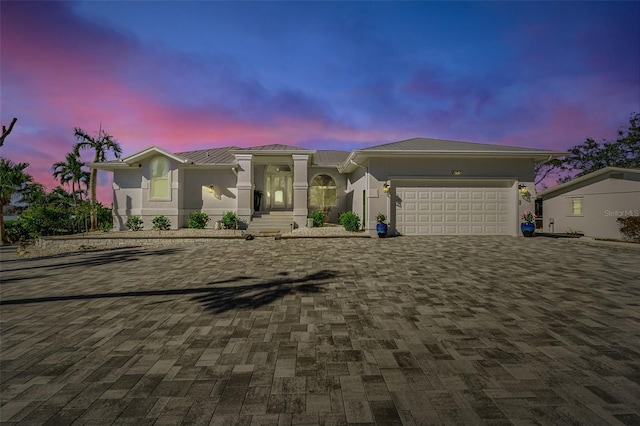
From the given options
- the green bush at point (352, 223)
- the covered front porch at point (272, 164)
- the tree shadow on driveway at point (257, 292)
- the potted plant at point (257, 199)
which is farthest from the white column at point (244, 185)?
the tree shadow on driveway at point (257, 292)

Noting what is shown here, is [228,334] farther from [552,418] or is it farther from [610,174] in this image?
[610,174]

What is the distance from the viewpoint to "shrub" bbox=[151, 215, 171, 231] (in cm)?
1606

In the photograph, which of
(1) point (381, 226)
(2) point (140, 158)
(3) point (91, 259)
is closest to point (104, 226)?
(2) point (140, 158)

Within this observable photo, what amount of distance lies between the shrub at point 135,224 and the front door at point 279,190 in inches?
288

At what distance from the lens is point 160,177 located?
661 inches

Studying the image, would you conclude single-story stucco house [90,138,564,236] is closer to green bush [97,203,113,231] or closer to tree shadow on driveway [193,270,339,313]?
green bush [97,203,113,231]

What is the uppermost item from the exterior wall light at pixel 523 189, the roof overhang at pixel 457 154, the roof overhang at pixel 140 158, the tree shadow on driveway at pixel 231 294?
the roof overhang at pixel 140 158

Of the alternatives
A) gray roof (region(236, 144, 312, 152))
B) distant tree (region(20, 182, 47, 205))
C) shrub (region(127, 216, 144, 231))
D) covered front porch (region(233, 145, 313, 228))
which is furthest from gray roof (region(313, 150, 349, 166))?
distant tree (region(20, 182, 47, 205))

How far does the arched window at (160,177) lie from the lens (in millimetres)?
16703

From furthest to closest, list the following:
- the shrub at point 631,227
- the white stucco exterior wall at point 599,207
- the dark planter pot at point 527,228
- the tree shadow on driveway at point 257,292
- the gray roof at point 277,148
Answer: the gray roof at point 277,148 → the white stucco exterior wall at point 599,207 → the dark planter pot at point 527,228 → the shrub at point 631,227 → the tree shadow on driveway at point 257,292

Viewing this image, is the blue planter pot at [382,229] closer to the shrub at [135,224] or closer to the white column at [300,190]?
the white column at [300,190]

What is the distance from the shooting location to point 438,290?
535 cm

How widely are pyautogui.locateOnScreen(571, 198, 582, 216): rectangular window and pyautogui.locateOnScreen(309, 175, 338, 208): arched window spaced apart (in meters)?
13.9

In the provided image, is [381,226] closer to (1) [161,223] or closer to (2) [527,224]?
(2) [527,224]
